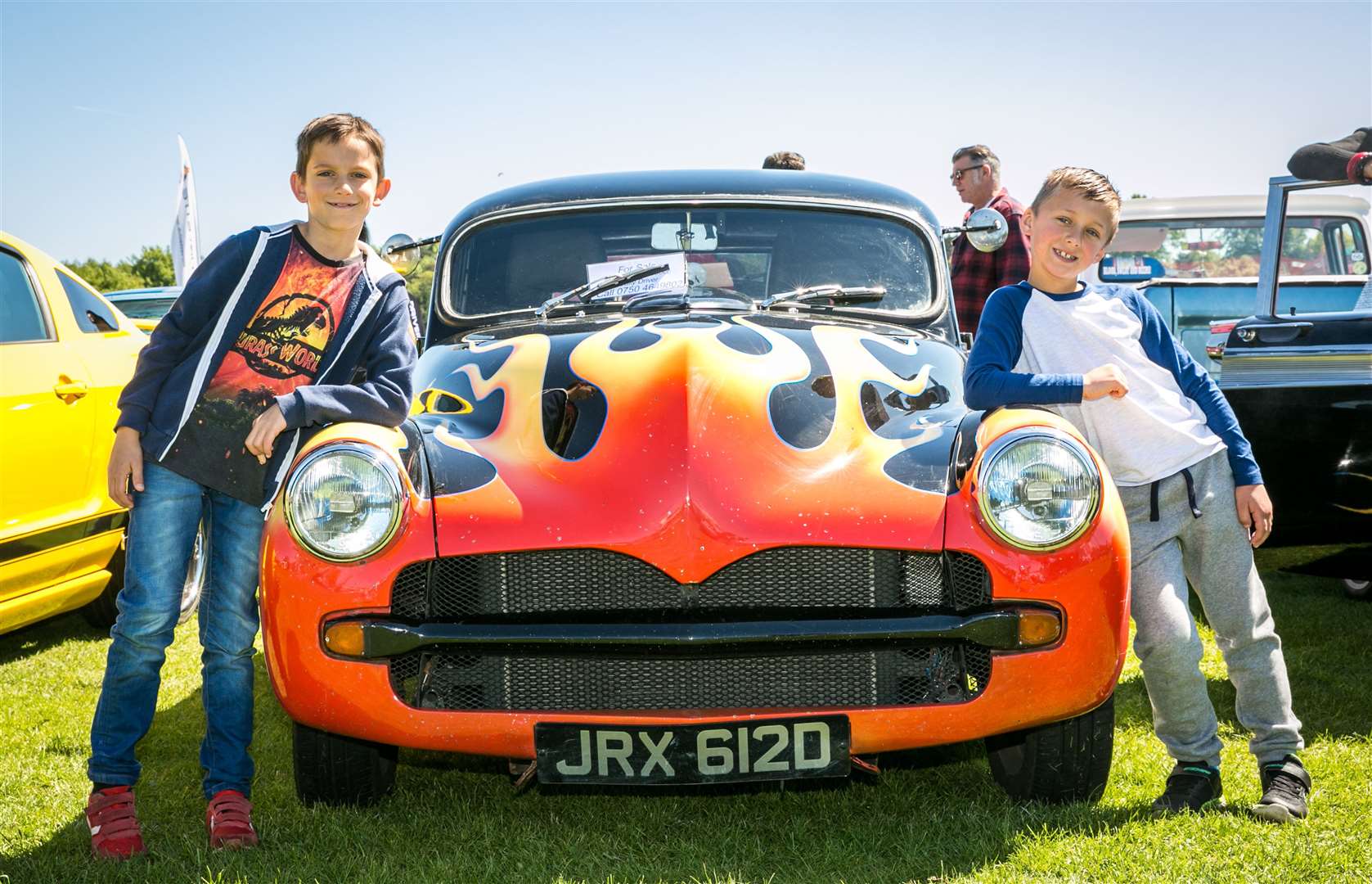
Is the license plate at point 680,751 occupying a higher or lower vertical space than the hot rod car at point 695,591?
lower

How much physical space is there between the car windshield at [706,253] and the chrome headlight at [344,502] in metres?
1.43

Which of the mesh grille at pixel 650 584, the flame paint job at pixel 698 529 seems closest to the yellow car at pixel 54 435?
the flame paint job at pixel 698 529

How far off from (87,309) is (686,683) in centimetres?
365

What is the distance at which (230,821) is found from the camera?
301cm

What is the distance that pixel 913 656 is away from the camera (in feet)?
9.25

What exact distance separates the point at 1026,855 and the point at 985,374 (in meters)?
1.16

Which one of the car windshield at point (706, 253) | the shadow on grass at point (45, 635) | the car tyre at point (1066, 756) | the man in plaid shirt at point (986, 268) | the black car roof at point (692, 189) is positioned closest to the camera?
the car tyre at point (1066, 756)

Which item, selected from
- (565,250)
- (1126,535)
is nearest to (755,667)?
(1126,535)

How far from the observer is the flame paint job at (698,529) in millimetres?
2742

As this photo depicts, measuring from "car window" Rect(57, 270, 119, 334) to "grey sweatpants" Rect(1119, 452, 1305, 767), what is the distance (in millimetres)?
4131

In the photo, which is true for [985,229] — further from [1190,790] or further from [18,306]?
[18,306]

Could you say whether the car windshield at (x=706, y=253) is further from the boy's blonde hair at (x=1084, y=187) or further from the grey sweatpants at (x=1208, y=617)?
the grey sweatpants at (x=1208, y=617)

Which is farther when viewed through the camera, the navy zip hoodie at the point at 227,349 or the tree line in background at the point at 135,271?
the tree line in background at the point at 135,271

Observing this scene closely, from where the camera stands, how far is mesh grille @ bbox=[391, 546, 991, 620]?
2.76m
